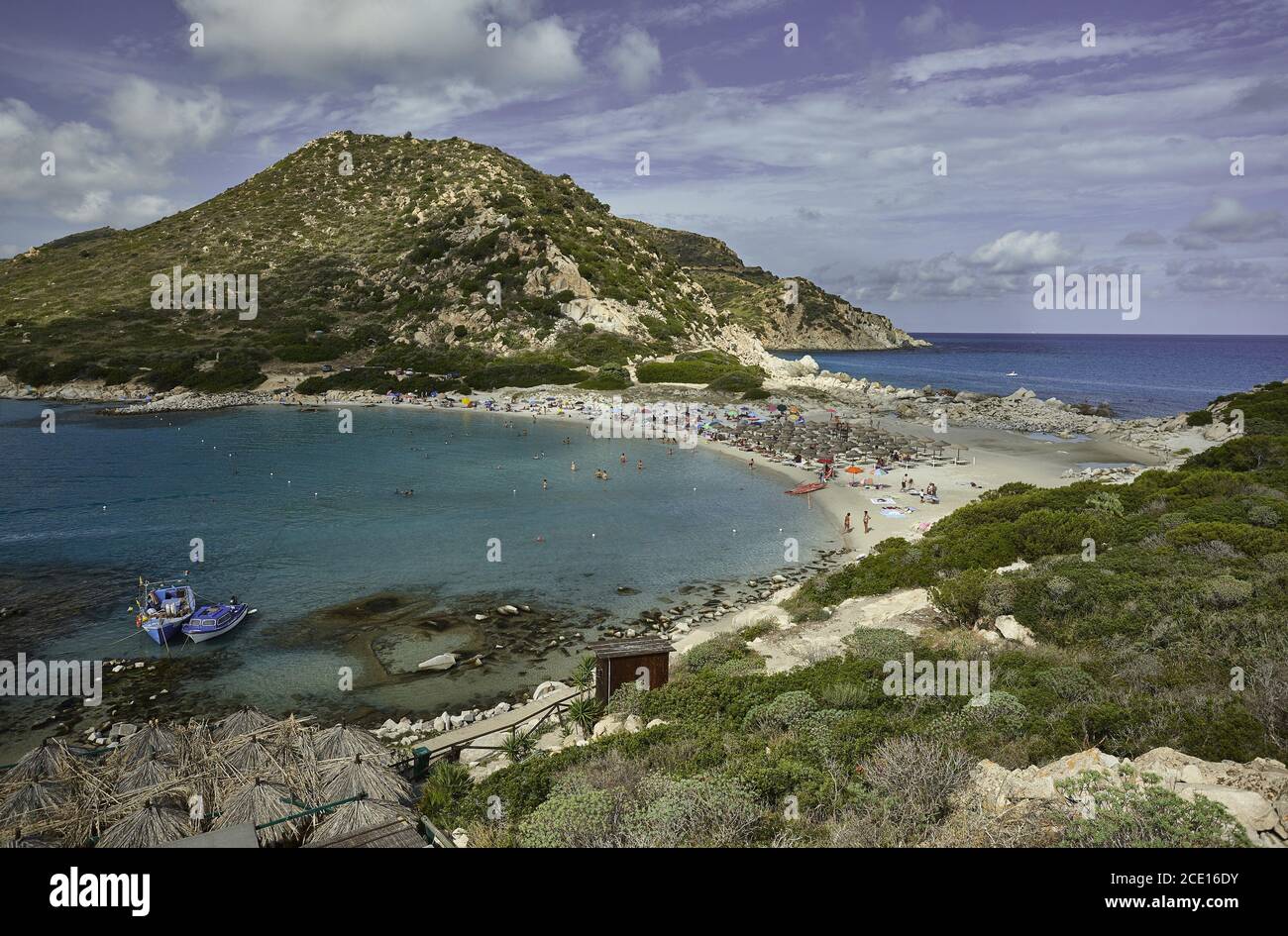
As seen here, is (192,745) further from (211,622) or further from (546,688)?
(211,622)

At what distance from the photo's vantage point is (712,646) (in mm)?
18938

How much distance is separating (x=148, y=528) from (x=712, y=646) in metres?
31.1

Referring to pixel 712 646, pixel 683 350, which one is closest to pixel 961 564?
pixel 712 646

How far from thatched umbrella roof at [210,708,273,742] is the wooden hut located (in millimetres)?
7413

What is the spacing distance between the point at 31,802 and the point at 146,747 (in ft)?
6.42

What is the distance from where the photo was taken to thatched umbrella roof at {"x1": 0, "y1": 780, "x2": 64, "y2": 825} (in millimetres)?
11805

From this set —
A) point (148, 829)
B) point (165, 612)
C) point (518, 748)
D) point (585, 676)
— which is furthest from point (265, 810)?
point (165, 612)

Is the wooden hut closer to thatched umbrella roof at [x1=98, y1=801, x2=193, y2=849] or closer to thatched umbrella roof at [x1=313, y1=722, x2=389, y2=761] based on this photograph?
thatched umbrella roof at [x1=313, y1=722, x2=389, y2=761]

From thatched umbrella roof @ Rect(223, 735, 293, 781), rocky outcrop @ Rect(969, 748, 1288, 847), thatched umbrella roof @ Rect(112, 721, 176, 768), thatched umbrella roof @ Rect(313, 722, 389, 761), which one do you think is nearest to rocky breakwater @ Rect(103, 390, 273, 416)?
thatched umbrella roof @ Rect(112, 721, 176, 768)

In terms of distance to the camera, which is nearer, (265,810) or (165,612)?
(265,810)

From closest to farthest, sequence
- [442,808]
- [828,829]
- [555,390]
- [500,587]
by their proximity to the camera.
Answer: [828,829], [442,808], [500,587], [555,390]

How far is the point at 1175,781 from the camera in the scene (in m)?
8.55
